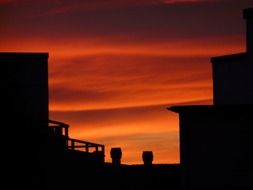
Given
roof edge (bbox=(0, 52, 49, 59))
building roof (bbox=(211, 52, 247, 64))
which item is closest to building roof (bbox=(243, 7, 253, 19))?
building roof (bbox=(211, 52, 247, 64))

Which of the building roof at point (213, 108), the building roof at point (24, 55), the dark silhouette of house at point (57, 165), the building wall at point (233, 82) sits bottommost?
the dark silhouette of house at point (57, 165)

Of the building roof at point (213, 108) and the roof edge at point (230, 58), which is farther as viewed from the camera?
the roof edge at point (230, 58)

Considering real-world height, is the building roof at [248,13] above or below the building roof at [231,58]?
above

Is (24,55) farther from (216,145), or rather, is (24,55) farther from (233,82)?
(216,145)

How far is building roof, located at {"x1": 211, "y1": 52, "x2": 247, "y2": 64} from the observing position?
48.9 metres

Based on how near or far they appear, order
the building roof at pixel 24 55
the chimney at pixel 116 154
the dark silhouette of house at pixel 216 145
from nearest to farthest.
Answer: the dark silhouette of house at pixel 216 145 → the chimney at pixel 116 154 → the building roof at pixel 24 55

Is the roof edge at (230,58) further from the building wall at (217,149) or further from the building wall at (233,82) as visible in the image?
the building wall at (217,149)

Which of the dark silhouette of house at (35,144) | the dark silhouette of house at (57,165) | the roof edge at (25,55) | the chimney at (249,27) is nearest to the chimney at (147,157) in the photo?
the dark silhouette of house at (57,165)

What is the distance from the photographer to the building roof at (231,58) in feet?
160

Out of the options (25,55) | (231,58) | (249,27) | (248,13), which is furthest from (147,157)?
(25,55)

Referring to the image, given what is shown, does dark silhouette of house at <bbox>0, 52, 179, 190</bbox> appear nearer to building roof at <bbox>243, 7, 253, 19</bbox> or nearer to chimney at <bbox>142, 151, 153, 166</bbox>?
chimney at <bbox>142, 151, 153, 166</bbox>

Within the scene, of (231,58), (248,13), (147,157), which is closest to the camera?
(147,157)

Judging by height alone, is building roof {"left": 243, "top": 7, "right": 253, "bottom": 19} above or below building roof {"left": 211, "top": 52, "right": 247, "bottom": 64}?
above

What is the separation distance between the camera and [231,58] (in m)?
49.8
